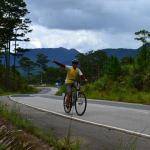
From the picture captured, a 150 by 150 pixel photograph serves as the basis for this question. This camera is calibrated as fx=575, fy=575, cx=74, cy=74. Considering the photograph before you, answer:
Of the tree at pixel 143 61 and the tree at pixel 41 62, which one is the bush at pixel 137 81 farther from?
the tree at pixel 41 62

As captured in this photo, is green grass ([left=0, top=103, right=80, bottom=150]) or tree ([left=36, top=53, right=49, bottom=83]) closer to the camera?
green grass ([left=0, top=103, right=80, bottom=150])

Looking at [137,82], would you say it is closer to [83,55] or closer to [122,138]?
[122,138]

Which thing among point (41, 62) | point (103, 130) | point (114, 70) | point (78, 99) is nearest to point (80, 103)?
point (78, 99)

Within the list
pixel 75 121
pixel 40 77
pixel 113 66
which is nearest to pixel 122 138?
pixel 75 121

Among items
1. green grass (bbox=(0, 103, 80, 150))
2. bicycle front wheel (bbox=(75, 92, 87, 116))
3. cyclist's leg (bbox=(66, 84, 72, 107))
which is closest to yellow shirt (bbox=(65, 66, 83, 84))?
cyclist's leg (bbox=(66, 84, 72, 107))

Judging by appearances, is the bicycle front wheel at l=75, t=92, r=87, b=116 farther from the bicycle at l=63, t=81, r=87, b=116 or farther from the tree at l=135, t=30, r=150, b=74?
the tree at l=135, t=30, r=150, b=74

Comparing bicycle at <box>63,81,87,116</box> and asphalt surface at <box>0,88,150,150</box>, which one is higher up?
bicycle at <box>63,81,87,116</box>

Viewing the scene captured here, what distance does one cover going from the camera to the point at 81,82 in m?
17.9

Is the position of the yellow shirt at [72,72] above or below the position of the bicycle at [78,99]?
above

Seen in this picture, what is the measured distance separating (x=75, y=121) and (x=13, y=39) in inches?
3035

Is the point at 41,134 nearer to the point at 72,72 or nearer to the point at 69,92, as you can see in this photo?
the point at 72,72

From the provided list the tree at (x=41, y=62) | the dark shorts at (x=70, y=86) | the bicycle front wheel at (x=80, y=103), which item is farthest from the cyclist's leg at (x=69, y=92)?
the tree at (x=41, y=62)

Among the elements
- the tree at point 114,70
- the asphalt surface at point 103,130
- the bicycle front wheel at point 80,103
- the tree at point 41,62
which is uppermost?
the tree at point 41,62

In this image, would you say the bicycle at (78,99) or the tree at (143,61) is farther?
the tree at (143,61)
